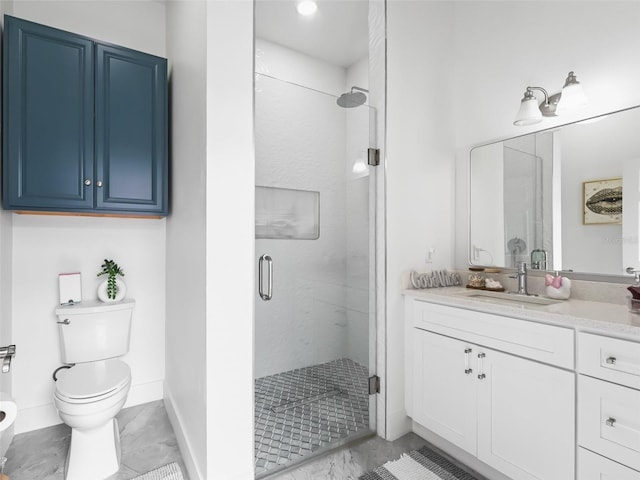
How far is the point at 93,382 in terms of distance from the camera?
5.64 ft

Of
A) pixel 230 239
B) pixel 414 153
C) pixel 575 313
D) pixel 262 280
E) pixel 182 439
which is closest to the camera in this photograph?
pixel 575 313

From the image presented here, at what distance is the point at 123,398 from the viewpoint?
174 centimetres

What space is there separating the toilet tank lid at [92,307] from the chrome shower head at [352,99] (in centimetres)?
191

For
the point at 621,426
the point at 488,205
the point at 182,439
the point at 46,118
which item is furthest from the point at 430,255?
the point at 46,118

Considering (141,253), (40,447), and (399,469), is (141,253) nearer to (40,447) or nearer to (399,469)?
(40,447)

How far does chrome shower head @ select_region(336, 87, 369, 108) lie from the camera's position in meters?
2.01

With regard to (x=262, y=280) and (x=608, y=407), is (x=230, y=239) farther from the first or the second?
(x=608, y=407)

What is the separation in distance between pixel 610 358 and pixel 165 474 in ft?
6.73

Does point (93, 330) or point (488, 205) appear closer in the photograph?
point (93, 330)

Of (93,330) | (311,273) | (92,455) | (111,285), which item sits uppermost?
(311,273)

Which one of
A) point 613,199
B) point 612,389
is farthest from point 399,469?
point 613,199

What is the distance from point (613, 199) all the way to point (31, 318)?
3403 mm

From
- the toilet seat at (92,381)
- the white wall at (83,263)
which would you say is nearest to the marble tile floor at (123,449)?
the white wall at (83,263)

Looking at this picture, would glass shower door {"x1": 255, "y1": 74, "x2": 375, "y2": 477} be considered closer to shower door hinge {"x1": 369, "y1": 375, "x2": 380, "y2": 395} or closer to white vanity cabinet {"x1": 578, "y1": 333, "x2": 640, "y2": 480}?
shower door hinge {"x1": 369, "y1": 375, "x2": 380, "y2": 395}
